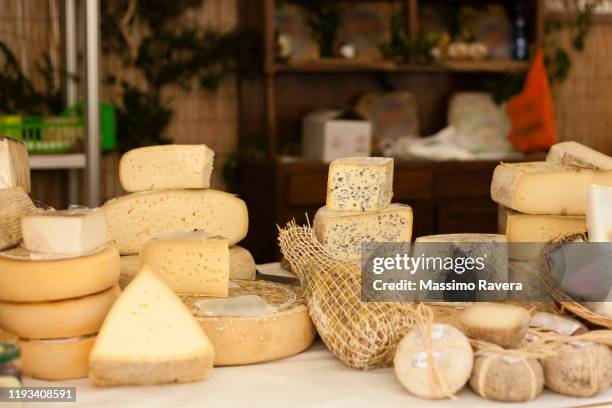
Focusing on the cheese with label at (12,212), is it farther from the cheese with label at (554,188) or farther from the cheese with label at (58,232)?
the cheese with label at (554,188)

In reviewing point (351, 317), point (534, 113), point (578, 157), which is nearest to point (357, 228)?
point (351, 317)

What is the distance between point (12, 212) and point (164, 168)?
372 millimetres

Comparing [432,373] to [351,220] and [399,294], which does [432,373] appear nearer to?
[399,294]

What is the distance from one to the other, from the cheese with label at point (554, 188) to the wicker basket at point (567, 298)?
A: 119 mm

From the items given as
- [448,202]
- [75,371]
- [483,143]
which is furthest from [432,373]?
[483,143]

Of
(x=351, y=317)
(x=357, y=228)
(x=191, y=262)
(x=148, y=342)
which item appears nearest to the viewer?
(x=148, y=342)

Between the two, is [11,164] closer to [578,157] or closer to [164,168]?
[164,168]

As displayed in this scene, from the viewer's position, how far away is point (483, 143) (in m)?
4.25

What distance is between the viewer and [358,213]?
1637 millimetres

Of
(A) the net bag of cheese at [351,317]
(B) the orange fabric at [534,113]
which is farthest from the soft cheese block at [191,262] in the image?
(B) the orange fabric at [534,113]

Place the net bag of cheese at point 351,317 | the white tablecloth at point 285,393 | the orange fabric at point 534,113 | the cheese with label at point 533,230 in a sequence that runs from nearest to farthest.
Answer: the white tablecloth at point 285,393
the net bag of cheese at point 351,317
the cheese with label at point 533,230
the orange fabric at point 534,113

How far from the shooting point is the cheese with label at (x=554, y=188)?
1.63 meters

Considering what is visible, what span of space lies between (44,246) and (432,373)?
1.99ft

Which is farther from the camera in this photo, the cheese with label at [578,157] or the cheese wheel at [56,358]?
the cheese with label at [578,157]
